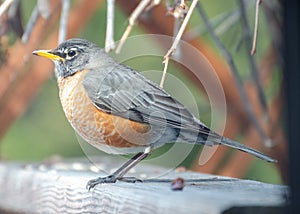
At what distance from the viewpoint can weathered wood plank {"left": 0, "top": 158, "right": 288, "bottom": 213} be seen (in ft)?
4.90

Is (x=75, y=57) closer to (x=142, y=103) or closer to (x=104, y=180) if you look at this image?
(x=142, y=103)

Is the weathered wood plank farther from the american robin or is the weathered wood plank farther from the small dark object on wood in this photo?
the american robin

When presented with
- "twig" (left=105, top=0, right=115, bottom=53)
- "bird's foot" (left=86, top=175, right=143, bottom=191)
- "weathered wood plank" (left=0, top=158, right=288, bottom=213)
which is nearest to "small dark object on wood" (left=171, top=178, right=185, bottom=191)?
"weathered wood plank" (left=0, top=158, right=288, bottom=213)

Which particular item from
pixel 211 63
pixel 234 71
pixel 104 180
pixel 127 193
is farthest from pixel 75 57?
pixel 211 63

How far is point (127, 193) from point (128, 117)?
1.80ft

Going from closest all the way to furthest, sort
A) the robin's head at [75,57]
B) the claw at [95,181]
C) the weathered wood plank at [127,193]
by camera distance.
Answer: the weathered wood plank at [127,193], the claw at [95,181], the robin's head at [75,57]

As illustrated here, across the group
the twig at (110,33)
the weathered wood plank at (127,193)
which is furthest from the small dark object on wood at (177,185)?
the twig at (110,33)

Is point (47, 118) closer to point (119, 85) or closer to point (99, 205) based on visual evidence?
point (119, 85)

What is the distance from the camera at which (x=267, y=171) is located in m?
5.66

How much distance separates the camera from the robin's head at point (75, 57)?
9.25 feet

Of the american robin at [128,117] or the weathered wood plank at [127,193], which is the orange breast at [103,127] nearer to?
the american robin at [128,117]

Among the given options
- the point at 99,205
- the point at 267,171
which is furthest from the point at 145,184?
the point at 267,171

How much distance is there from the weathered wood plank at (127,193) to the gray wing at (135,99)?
0.68 ft

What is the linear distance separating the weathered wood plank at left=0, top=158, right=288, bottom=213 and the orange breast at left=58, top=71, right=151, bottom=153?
14 centimetres
